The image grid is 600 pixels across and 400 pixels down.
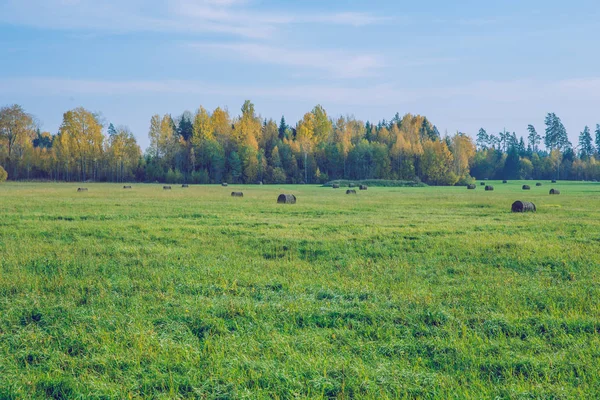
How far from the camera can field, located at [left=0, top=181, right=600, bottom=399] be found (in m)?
5.09

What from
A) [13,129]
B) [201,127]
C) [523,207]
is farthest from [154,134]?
[523,207]

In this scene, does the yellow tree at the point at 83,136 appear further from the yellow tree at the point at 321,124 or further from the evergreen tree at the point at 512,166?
the evergreen tree at the point at 512,166

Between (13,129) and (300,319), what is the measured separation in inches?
4381

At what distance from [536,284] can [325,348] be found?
520 cm

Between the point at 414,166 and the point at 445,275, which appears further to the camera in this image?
the point at 414,166

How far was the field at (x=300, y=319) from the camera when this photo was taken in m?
5.09

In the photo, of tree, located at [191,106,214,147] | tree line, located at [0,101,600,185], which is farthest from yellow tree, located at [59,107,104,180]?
tree, located at [191,106,214,147]

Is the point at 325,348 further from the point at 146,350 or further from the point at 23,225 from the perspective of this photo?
the point at 23,225

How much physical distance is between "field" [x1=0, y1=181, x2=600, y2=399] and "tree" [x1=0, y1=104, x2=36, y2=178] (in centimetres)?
9961

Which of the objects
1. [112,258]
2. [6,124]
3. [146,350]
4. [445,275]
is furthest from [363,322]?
[6,124]

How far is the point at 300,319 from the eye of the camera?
279 inches

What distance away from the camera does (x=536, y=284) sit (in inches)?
356

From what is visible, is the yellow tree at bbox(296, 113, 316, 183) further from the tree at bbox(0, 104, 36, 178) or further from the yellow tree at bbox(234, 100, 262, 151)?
the tree at bbox(0, 104, 36, 178)

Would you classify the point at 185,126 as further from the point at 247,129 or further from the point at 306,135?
the point at 306,135
